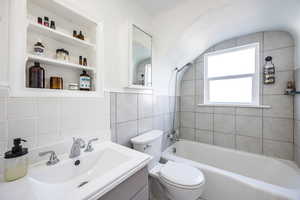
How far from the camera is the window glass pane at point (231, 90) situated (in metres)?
1.92

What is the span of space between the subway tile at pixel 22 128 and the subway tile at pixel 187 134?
2.20 m

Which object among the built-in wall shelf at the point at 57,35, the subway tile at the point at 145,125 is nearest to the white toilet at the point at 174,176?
the subway tile at the point at 145,125

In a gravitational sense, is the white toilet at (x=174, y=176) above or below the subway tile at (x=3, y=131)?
below

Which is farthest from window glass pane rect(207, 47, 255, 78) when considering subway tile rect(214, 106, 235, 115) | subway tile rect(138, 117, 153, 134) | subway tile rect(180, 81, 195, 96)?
subway tile rect(138, 117, 153, 134)

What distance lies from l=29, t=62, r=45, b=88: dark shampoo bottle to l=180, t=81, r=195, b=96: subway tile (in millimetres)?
2128

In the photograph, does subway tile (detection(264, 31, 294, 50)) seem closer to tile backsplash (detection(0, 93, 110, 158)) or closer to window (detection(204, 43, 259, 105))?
window (detection(204, 43, 259, 105))

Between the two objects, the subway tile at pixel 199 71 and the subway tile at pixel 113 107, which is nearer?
the subway tile at pixel 113 107

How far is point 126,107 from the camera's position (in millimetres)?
1320

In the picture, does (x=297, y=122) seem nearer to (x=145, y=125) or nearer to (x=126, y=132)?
(x=145, y=125)

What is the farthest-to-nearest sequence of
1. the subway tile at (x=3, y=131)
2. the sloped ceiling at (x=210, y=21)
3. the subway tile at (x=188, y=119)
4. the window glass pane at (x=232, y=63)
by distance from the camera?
1. the subway tile at (x=188, y=119)
2. the window glass pane at (x=232, y=63)
3. the sloped ceiling at (x=210, y=21)
4. the subway tile at (x=3, y=131)

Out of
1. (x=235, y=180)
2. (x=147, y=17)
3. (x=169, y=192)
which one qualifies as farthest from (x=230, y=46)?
(x=169, y=192)

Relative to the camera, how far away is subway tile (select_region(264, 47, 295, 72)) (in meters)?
1.58

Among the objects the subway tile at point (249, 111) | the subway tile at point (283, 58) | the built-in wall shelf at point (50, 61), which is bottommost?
the subway tile at point (249, 111)

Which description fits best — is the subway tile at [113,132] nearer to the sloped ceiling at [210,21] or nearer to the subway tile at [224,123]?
the sloped ceiling at [210,21]
